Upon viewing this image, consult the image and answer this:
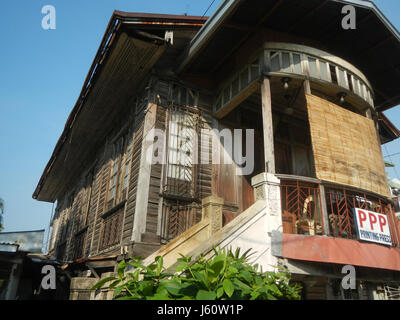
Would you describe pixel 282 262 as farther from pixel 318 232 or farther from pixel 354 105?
pixel 354 105

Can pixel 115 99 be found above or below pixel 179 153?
above

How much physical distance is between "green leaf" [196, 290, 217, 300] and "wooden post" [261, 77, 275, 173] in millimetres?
4425

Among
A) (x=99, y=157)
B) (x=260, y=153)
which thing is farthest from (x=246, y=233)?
(x=99, y=157)

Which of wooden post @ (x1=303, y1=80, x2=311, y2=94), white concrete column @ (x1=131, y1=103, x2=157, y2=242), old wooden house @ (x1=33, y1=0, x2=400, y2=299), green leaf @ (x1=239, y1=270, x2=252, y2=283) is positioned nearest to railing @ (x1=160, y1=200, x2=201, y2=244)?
old wooden house @ (x1=33, y1=0, x2=400, y2=299)

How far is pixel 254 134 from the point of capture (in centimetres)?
1021

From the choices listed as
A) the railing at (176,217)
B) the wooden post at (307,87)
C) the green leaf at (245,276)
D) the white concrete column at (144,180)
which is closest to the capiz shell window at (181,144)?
the white concrete column at (144,180)

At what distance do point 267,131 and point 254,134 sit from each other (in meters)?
3.41

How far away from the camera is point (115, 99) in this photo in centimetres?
1077

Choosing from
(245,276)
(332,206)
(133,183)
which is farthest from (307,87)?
(245,276)

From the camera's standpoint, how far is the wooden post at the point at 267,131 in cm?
642

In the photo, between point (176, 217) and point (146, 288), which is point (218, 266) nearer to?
point (146, 288)

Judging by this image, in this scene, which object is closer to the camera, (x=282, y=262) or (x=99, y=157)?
(x=282, y=262)

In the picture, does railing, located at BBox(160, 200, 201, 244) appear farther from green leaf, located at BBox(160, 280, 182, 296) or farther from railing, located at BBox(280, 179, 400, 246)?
green leaf, located at BBox(160, 280, 182, 296)

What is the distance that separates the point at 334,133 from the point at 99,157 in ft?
33.1
